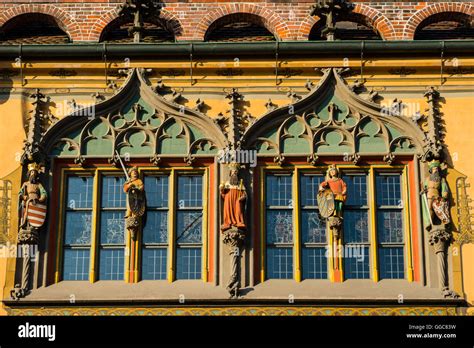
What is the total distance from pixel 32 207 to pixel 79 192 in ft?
3.47

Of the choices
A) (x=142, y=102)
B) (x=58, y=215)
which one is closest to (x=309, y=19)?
(x=142, y=102)

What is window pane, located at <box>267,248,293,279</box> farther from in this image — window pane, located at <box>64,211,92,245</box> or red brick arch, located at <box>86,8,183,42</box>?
red brick arch, located at <box>86,8,183,42</box>

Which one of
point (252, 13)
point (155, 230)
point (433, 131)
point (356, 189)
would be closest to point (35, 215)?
point (155, 230)

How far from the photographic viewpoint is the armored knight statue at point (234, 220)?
90.4 ft

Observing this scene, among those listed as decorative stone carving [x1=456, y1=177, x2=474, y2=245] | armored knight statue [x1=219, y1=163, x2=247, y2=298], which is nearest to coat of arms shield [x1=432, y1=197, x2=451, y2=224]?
decorative stone carving [x1=456, y1=177, x2=474, y2=245]

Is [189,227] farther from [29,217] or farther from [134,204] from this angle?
[29,217]

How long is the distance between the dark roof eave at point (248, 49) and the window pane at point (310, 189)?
2.59 m

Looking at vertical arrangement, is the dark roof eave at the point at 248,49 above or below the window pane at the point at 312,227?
above

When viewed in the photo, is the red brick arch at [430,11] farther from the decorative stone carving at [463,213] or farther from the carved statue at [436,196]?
the decorative stone carving at [463,213]

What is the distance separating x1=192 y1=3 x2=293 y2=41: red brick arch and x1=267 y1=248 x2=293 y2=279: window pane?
498cm

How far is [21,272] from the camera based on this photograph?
27.9 m

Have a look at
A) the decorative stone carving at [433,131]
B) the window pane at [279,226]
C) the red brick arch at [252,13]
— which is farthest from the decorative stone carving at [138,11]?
the decorative stone carving at [433,131]

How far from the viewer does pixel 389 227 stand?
93.2ft

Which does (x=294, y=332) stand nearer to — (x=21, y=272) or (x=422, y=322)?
(x=422, y=322)
